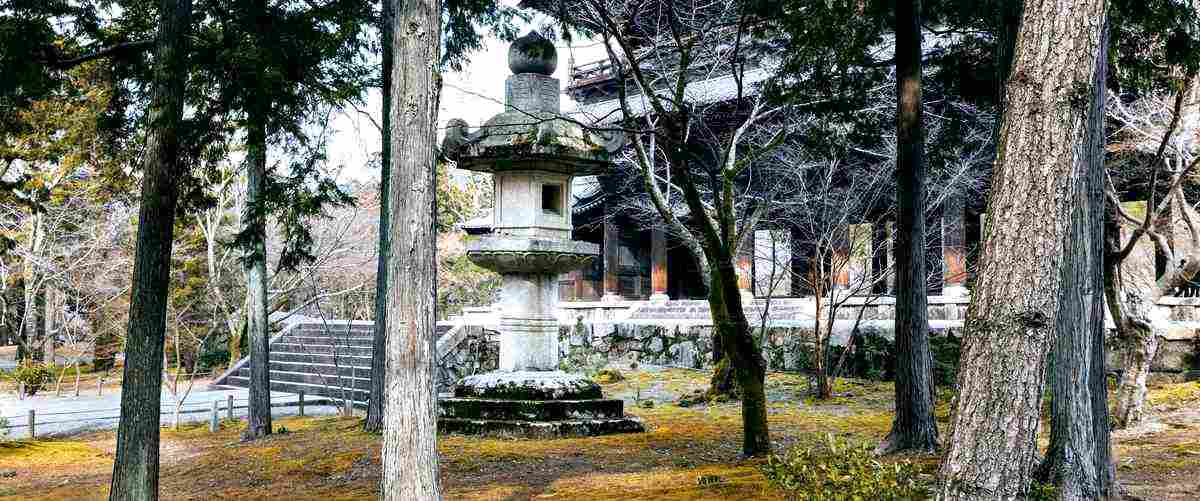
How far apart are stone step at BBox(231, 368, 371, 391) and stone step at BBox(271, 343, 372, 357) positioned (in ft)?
2.32

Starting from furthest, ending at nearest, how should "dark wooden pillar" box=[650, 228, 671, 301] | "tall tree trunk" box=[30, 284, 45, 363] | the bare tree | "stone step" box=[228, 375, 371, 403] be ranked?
1. "tall tree trunk" box=[30, 284, 45, 363]
2. "dark wooden pillar" box=[650, 228, 671, 301]
3. "stone step" box=[228, 375, 371, 403]
4. the bare tree

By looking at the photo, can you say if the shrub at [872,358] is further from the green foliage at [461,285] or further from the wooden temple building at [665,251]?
the green foliage at [461,285]

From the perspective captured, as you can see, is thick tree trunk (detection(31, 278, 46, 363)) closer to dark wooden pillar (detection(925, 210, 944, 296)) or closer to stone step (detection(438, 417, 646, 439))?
stone step (detection(438, 417, 646, 439))

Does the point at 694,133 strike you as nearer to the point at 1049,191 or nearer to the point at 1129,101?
the point at 1129,101

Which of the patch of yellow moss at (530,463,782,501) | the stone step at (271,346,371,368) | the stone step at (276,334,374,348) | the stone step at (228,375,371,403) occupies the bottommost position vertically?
the stone step at (228,375,371,403)

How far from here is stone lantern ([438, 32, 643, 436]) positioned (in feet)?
37.3

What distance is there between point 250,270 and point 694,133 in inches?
339

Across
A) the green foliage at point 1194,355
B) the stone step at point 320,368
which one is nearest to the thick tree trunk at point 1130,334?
the green foliage at point 1194,355

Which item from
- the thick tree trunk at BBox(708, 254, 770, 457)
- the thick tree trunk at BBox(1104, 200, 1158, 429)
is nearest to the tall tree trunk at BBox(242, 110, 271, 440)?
the thick tree trunk at BBox(708, 254, 770, 457)

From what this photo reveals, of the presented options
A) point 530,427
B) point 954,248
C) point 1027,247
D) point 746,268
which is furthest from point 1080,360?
point 746,268

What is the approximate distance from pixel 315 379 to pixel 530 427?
12.0 m

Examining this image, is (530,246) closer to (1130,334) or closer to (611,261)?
(1130,334)

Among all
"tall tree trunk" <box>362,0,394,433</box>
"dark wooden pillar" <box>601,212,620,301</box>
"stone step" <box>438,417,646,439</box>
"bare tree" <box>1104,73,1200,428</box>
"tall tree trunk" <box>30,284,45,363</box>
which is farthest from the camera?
"tall tree trunk" <box>30,284,45,363</box>

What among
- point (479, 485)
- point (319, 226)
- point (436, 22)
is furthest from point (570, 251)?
point (319, 226)
